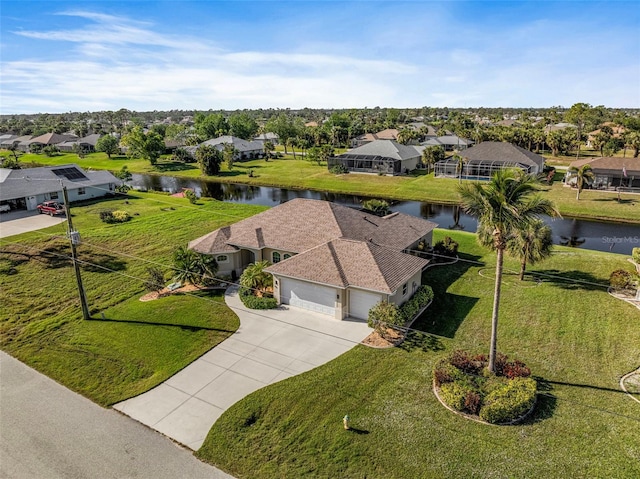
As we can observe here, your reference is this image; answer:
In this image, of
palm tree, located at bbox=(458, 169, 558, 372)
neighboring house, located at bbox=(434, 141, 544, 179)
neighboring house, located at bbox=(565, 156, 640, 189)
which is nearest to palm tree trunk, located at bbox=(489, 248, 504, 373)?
palm tree, located at bbox=(458, 169, 558, 372)

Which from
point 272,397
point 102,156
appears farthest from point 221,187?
point 272,397

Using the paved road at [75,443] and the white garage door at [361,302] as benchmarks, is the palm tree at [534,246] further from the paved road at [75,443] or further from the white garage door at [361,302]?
the paved road at [75,443]

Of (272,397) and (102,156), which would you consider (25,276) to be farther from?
(102,156)

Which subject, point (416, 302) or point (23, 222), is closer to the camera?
point (416, 302)

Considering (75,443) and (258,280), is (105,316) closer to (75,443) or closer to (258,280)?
(258,280)

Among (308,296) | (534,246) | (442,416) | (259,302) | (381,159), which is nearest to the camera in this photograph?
(442,416)

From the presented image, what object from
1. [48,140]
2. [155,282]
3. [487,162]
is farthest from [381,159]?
[48,140]

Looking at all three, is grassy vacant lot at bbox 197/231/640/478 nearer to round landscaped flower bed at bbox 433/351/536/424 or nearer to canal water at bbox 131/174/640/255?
round landscaped flower bed at bbox 433/351/536/424

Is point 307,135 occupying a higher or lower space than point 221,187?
higher
